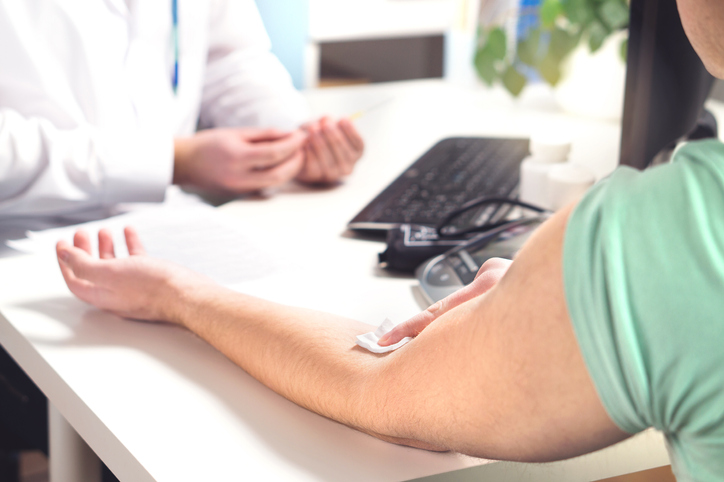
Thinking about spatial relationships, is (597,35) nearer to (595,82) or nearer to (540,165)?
(595,82)

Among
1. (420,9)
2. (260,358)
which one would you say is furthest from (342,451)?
(420,9)

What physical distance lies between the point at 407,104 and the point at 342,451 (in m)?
1.15

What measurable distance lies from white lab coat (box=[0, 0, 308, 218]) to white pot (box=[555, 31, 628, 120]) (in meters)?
0.57

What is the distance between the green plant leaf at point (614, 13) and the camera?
124 centimetres

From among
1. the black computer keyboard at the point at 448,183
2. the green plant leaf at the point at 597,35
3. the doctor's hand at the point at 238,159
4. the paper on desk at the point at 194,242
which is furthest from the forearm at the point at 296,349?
the green plant leaf at the point at 597,35

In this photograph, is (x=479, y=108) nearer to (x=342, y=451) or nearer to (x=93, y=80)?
(x=93, y=80)

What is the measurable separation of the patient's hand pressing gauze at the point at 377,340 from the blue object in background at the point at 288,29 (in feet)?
5.00

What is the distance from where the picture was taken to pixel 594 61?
1.33 meters

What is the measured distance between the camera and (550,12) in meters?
1.31

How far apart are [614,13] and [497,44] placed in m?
0.24

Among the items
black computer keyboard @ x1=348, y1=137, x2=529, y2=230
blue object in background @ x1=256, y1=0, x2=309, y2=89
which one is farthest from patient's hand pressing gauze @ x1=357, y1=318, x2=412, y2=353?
blue object in background @ x1=256, y1=0, x2=309, y2=89

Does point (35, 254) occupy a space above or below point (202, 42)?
below

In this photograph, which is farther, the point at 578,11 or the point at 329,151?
the point at 578,11

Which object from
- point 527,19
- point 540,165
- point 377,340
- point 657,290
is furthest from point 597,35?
point 657,290
